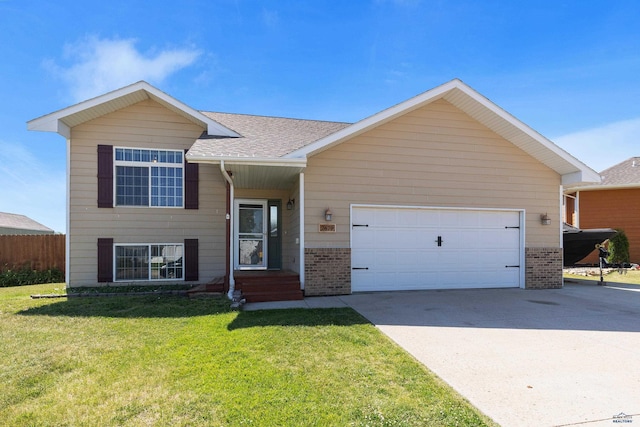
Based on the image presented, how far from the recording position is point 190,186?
9062 millimetres

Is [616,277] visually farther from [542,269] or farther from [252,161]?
[252,161]

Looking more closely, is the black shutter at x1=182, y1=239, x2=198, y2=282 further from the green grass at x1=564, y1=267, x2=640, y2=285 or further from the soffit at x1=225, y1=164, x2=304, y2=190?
the green grass at x1=564, y1=267, x2=640, y2=285

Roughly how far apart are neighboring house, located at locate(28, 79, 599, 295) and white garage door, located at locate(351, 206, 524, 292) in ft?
0.10

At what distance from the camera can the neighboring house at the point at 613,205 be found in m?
15.2

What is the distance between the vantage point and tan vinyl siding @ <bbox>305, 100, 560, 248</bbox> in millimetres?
7906

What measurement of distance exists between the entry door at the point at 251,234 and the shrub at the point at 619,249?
14.8m

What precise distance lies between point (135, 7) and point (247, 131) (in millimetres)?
3825

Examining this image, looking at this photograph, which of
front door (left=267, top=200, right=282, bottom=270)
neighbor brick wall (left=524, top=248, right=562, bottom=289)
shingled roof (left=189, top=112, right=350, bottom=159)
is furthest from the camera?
front door (left=267, top=200, right=282, bottom=270)

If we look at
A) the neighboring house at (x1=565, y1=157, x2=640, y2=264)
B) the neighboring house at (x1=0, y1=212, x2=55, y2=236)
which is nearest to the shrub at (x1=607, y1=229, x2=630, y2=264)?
the neighboring house at (x1=565, y1=157, x2=640, y2=264)

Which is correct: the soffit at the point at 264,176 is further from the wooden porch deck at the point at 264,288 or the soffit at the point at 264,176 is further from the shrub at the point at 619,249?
the shrub at the point at 619,249

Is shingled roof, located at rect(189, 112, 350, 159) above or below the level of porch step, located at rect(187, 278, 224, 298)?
above

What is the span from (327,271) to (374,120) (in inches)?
→ 147

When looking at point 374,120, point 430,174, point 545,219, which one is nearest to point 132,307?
point 374,120

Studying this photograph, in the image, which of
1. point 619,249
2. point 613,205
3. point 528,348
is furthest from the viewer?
point 613,205
